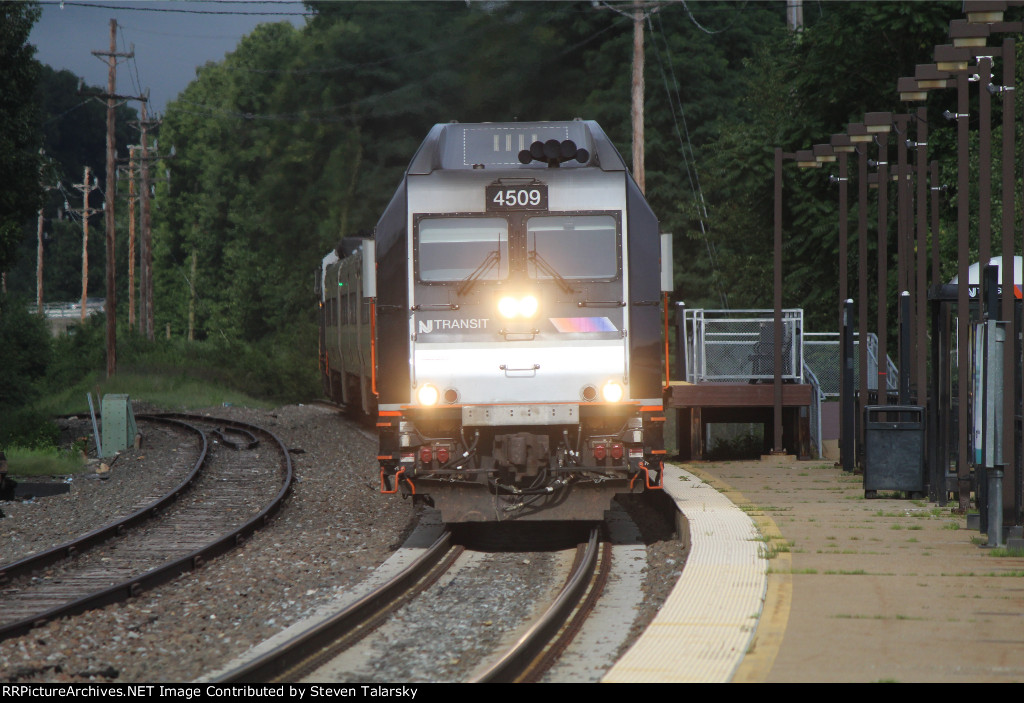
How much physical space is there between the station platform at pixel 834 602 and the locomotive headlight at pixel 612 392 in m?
1.36

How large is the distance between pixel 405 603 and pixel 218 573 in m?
2.39

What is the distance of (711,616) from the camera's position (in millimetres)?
8078

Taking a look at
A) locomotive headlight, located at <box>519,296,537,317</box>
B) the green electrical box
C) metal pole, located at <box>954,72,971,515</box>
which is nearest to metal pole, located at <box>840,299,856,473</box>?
metal pole, located at <box>954,72,971,515</box>

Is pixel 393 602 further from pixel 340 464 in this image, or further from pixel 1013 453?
pixel 340 464

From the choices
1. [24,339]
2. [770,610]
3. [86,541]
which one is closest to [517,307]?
[770,610]

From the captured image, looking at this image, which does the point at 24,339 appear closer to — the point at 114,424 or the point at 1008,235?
the point at 114,424

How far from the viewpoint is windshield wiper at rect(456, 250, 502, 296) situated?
40.7ft

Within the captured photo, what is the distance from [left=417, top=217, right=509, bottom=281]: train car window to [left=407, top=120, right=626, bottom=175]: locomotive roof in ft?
1.89

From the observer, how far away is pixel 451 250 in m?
12.5

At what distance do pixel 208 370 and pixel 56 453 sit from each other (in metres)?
26.2

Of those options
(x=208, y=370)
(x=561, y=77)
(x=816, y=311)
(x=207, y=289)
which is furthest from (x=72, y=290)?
(x=816, y=311)

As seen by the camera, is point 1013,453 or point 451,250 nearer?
point 1013,453

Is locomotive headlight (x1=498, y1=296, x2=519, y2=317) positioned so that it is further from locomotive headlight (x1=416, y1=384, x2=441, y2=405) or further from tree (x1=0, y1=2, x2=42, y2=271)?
tree (x1=0, y1=2, x2=42, y2=271)
